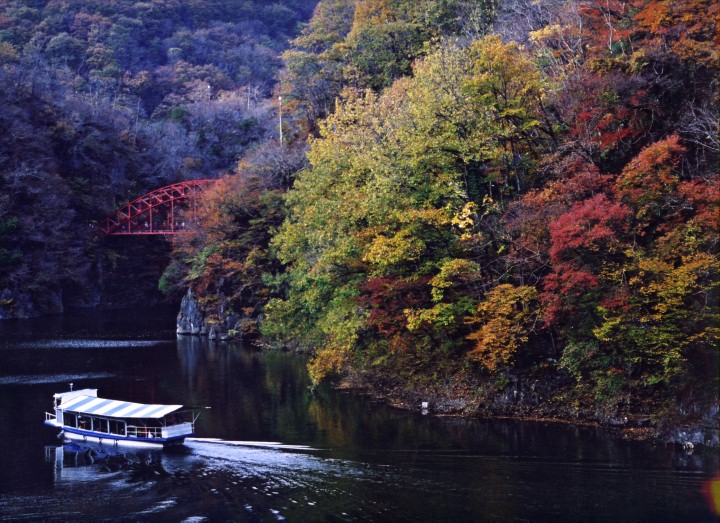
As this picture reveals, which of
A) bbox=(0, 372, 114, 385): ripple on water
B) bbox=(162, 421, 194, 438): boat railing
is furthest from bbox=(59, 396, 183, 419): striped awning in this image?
bbox=(0, 372, 114, 385): ripple on water

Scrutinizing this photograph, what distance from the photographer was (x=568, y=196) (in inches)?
923

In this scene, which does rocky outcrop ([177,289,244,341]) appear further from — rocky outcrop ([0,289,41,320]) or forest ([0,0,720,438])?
rocky outcrop ([0,289,41,320])

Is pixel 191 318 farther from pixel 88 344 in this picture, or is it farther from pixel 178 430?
pixel 178 430

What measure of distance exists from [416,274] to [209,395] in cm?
950

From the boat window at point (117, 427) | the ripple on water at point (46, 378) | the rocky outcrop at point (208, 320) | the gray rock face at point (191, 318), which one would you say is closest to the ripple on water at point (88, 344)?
the rocky outcrop at point (208, 320)

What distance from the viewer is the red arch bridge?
65.5 meters

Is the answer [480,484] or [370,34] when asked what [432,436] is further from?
[370,34]

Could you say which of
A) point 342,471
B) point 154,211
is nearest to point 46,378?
point 342,471

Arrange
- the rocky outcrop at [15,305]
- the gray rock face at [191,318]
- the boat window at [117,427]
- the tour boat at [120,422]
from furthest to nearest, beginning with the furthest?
1. the rocky outcrop at [15,305]
2. the gray rock face at [191,318]
3. the boat window at [117,427]
4. the tour boat at [120,422]

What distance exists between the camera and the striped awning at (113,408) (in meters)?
22.8

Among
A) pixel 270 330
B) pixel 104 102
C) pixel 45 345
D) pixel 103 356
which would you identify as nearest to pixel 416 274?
pixel 270 330

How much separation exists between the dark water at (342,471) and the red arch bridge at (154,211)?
36.9m

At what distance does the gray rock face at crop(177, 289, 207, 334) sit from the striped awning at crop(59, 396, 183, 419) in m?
21.7

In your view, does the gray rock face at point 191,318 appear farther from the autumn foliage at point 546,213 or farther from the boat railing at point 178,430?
the boat railing at point 178,430
